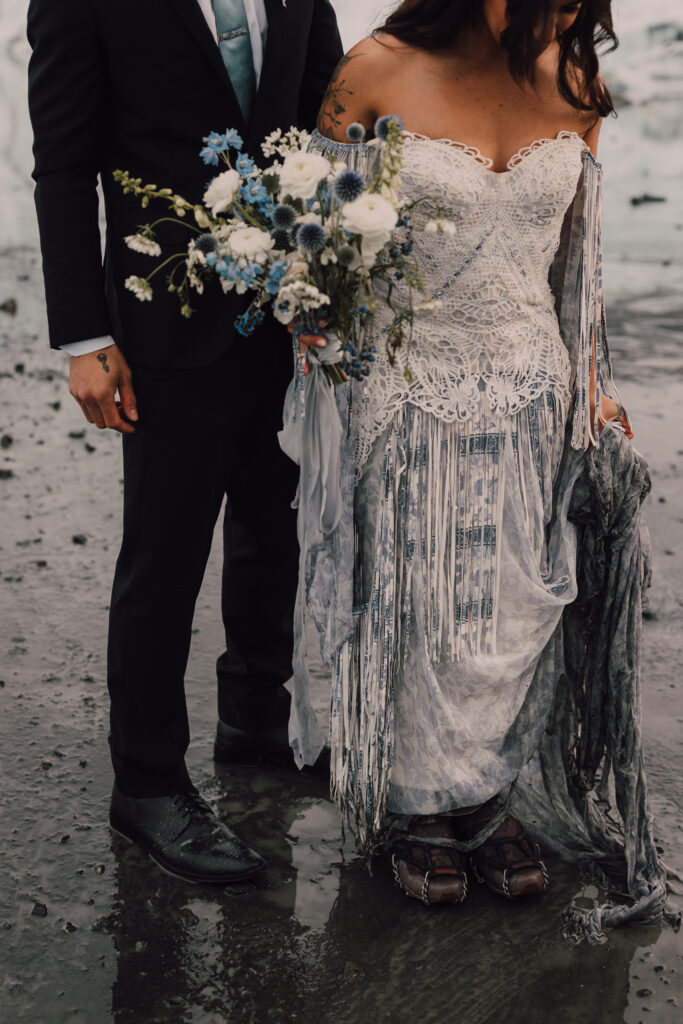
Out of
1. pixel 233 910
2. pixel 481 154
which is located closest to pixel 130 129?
pixel 481 154

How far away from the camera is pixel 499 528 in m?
2.65

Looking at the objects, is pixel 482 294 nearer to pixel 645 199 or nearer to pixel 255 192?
pixel 255 192

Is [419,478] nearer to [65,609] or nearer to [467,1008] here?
[467,1008]

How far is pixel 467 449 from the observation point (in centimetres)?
259

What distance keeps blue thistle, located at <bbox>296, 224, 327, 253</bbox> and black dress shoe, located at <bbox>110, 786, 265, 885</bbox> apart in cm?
150

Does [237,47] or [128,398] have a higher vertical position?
[237,47]

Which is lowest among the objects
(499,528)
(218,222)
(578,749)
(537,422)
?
(578,749)

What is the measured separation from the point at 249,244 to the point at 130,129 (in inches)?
21.6

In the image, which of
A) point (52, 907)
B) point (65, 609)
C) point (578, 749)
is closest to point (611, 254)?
point (65, 609)

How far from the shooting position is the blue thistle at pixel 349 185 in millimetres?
2146

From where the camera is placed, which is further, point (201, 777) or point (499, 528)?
point (201, 777)

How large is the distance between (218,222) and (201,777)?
1.64m

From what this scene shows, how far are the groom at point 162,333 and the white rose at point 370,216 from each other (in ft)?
1.83

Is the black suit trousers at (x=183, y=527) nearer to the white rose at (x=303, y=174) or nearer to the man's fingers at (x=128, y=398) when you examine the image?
the man's fingers at (x=128, y=398)
